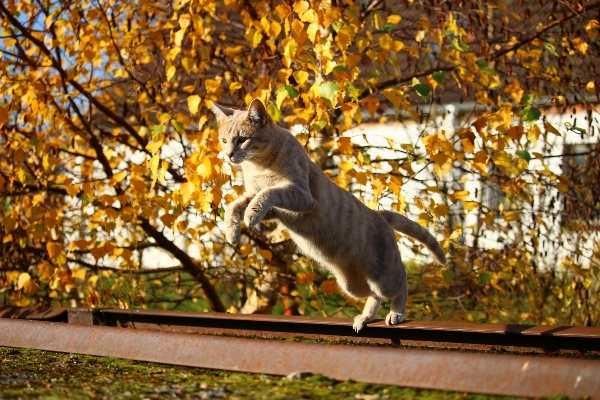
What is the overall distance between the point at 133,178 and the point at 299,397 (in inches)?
105

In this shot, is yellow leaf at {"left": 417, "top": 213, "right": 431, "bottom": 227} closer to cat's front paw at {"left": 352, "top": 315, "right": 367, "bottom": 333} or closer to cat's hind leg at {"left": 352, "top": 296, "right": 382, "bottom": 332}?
cat's hind leg at {"left": 352, "top": 296, "right": 382, "bottom": 332}

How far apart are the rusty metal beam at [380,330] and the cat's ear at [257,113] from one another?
1094mm

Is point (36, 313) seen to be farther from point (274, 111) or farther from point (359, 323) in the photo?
point (359, 323)

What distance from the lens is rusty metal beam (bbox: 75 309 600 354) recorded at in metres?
3.29

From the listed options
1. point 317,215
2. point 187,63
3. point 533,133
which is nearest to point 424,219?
point 533,133

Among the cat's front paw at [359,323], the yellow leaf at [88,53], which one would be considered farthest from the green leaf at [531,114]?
the yellow leaf at [88,53]

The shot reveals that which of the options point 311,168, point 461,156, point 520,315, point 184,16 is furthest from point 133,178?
point 520,315

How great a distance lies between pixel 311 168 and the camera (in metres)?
3.55

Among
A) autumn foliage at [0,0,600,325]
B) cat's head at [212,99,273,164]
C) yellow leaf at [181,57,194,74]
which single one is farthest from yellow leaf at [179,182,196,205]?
yellow leaf at [181,57,194,74]

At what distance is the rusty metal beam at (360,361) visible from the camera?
6.63 feet

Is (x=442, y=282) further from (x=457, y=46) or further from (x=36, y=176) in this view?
(x=36, y=176)

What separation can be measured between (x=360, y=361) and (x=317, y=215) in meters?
1.12

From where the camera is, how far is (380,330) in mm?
3625

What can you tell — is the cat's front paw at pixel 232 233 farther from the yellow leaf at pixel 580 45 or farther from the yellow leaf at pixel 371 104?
the yellow leaf at pixel 580 45
